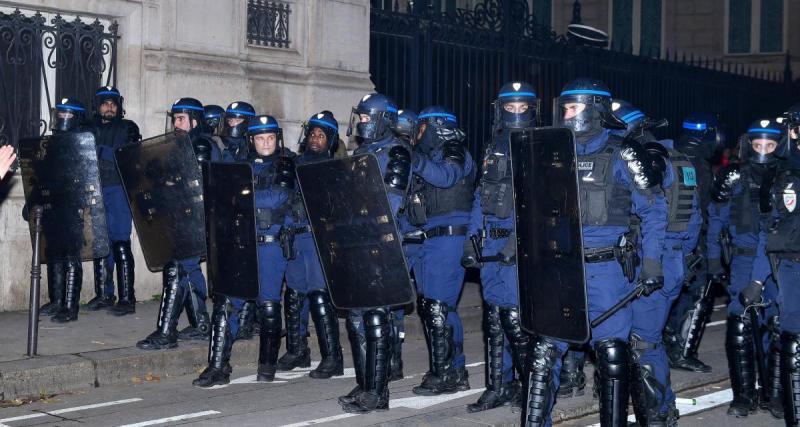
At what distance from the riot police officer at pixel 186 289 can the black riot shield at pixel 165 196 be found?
96 mm

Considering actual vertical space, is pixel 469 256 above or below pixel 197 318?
above

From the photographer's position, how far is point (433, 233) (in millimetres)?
7852

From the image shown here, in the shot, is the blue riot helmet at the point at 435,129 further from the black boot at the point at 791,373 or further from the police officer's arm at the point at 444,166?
the black boot at the point at 791,373

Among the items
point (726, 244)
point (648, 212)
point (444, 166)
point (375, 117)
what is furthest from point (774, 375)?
point (375, 117)

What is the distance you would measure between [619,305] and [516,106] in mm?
1817

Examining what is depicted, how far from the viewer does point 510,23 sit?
44.6ft

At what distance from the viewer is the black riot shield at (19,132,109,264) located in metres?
9.43

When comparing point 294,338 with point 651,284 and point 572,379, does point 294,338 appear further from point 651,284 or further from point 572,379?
point 651,284

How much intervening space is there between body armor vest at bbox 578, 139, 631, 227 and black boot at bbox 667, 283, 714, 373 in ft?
9.94

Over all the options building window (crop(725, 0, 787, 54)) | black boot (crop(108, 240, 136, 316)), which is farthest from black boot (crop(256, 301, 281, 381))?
building window (crop(725, 0, 787, 54))

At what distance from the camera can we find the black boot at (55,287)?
986 cm

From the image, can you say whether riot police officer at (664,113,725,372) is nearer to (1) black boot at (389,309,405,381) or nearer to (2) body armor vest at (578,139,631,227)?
(1) black boot at (389,309,405,381)

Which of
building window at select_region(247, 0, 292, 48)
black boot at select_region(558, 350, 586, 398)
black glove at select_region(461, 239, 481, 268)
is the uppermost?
building window at select_region(247, 0, 292, 48)

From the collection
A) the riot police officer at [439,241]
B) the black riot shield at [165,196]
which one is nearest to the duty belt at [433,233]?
the riot police officer at [439,241]
